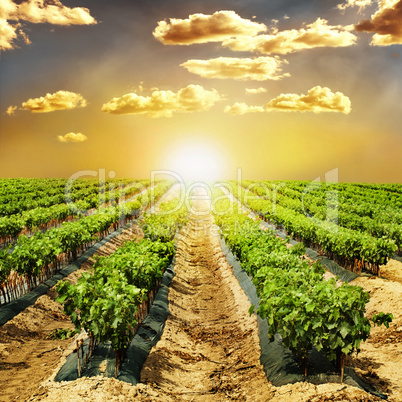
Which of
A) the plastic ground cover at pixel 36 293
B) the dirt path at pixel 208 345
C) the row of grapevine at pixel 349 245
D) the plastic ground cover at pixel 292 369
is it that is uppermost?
the row of grapevine at pixel 349 245

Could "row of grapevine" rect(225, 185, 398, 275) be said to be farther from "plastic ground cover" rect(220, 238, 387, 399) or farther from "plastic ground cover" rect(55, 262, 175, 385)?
"plastic ground cover" rect(55, 262, 175, 385)

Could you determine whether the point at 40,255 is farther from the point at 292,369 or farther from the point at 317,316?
the point at 317,316

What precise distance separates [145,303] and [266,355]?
401 centimetres

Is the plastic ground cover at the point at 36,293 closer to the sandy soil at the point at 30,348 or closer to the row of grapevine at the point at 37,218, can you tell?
the sandy soil at the point at 30,348

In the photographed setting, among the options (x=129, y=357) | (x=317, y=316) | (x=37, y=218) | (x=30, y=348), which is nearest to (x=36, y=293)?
(x=30, y=348)

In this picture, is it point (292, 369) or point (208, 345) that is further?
point (208, 345)

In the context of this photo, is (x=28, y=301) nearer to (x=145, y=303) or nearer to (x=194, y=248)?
(x=145, y=303)

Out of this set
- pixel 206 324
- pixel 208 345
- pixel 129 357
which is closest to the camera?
pixel 129 357

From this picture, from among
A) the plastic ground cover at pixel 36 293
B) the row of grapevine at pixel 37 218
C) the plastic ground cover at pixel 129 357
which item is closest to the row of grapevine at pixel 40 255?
the plastic ground cover at pixel 36 293

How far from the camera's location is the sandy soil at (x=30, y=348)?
758cm

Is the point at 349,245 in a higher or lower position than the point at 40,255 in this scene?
lower

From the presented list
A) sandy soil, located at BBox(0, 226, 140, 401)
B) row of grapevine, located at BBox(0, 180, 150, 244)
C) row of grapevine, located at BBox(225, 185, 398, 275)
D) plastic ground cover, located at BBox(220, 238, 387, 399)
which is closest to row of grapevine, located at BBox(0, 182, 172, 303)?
sandy soil, located at BBox(0, 226, 140, 401)

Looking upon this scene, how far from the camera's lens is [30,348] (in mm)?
9602

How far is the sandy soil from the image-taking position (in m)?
7.58
